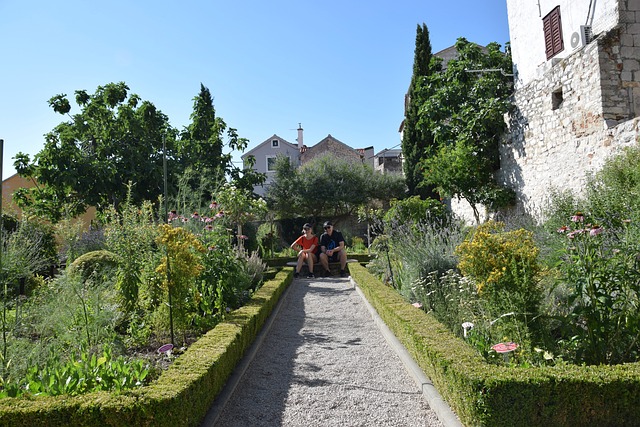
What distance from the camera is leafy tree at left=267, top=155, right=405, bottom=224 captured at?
22766mm

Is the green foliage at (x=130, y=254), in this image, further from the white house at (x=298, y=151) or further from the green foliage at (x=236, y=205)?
the white house at (x=298, y=151)

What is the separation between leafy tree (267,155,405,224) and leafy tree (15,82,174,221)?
7.17 m

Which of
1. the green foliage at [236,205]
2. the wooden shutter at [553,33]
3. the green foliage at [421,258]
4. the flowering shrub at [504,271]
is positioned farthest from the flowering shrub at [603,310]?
the wooden shutter at [553,33]

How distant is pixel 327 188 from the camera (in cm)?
2273

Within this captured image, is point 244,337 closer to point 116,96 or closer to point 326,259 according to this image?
point 326,259

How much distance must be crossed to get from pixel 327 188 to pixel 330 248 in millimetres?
11561

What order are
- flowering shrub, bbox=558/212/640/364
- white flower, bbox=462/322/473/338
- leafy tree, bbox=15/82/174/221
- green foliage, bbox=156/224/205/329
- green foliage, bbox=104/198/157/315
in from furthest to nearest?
leafy tree, bbox=15/82/174/221 → green foliage, bbox=104/198/157/315 → green foliage, bbox=156/224/205/329 → white flower, bbox=462/322/473/338 → flowering shrub, bbox=558/212/640/364

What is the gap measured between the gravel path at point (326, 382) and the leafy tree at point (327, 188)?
53.5ft

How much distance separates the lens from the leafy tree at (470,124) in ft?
40.0

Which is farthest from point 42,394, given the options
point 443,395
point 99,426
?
point 443,395

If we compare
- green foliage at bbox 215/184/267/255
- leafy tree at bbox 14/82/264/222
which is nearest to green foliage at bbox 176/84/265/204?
leafy tree at bbox 14/82/264/222

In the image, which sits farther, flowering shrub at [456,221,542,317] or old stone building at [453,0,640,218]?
old stone building at [453,0,640,218]

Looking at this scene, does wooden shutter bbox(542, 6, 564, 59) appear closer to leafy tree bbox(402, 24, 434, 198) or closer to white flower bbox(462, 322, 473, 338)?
leafy tree bbox(402, 24, 434, 198)

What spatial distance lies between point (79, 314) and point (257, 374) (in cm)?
157
